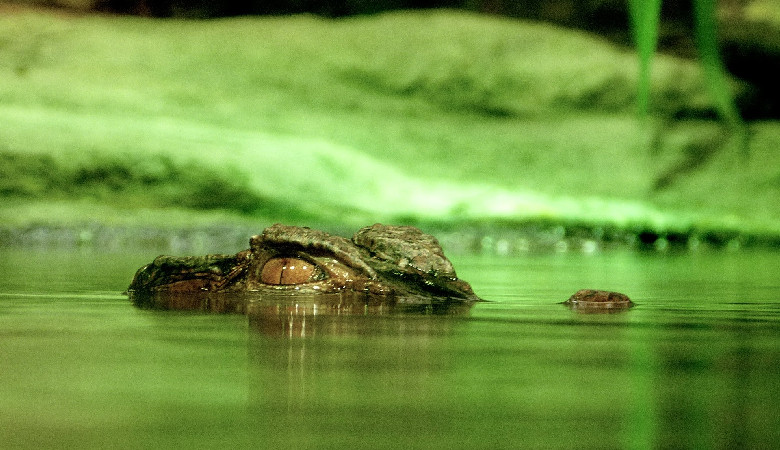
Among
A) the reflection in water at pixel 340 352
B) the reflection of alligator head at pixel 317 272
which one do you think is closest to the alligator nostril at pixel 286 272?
the reflection of alligator head at pixel 317 272

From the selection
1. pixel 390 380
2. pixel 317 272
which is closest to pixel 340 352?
pixel 390 380

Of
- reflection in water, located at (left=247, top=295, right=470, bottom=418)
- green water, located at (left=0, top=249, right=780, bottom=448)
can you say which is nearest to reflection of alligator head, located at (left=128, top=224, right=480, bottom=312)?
reflection in water, located at (left=247, top=295, right=470, bottom=418)

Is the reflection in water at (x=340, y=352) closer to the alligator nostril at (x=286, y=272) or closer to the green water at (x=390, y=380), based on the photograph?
the green water at (x=390, y=380)

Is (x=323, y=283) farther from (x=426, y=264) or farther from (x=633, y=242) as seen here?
(x=633, y=242)

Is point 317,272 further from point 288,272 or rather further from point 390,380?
point 390,380

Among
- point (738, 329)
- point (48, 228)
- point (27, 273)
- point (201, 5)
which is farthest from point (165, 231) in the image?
point (738, 329)

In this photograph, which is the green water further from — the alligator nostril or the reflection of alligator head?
the alligator nostril
